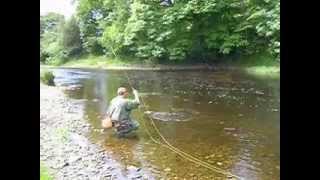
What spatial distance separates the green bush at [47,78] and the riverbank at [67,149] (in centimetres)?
2

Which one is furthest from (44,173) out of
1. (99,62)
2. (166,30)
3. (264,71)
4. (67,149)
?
(264,71)

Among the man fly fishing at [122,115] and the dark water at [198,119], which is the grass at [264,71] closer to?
the dark water at [198,119]

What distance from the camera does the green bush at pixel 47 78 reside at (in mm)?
1390

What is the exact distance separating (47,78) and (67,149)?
0.88 feet

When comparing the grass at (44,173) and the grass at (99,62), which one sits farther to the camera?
the grass at (99,62)

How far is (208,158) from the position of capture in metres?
1.38

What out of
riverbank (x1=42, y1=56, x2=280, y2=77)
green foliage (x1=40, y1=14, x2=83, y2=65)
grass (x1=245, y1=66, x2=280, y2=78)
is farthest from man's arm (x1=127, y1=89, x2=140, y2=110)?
grass (x1=245, y1=66, x2=280, y2=78)

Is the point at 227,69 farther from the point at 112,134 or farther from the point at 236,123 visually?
the point at 112,134

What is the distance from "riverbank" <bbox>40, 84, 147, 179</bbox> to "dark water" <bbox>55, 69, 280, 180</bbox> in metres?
0.04

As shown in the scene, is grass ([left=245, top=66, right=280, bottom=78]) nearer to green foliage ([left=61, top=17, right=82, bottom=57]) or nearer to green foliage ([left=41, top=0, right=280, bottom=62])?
green foliage ([left=41, top=0, right=280, bottom=62])

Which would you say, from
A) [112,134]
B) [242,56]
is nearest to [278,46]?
[242,56]

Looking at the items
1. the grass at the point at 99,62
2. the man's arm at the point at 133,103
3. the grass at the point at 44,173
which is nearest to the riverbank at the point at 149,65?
the grass at the point at 99,62

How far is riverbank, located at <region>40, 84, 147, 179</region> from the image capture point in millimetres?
1367
